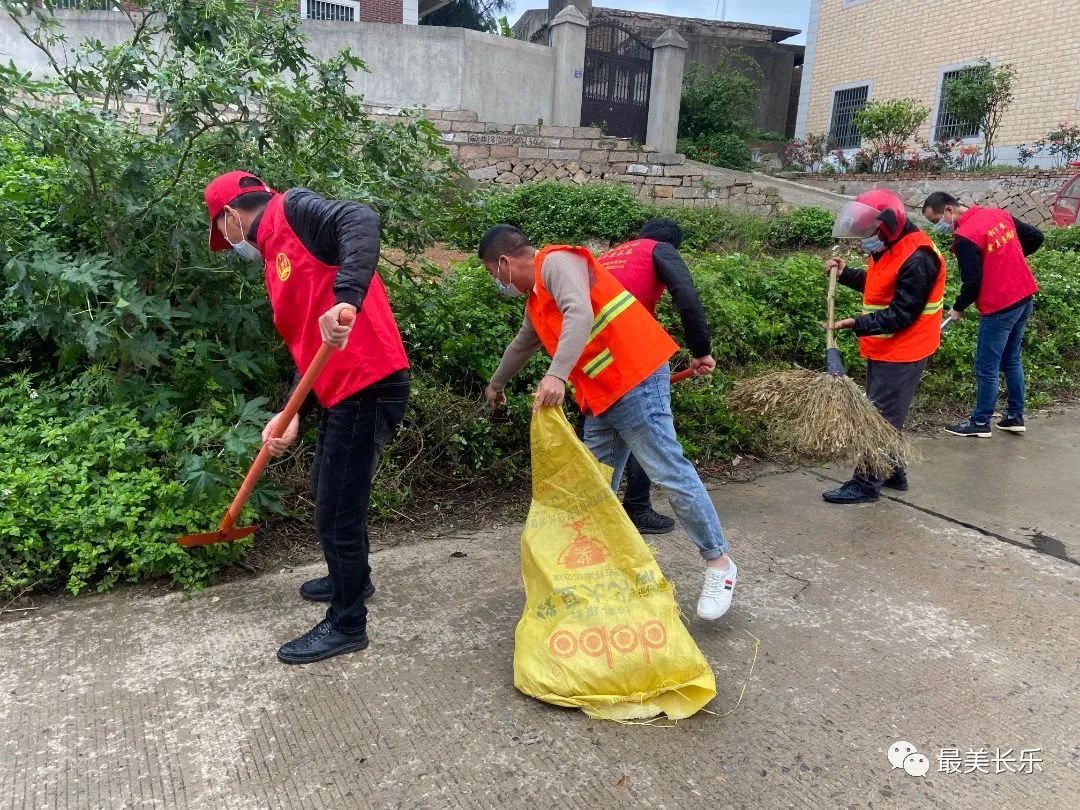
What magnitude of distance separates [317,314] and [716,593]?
5.81 feet

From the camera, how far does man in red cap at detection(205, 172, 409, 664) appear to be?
2.51 m

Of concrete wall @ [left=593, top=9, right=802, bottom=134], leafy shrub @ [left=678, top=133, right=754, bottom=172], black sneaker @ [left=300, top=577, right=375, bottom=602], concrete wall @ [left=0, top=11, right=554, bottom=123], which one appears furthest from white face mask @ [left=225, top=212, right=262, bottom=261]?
concrete wall @ [left=593, top=9, right=802, bottom=134]

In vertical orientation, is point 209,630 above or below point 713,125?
below

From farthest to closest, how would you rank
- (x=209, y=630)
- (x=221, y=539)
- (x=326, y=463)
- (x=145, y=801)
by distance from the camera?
(x=221, y=539), (x=209, y=630), (x=326, y=463), (x=145, y=801)

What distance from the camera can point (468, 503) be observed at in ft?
13.5

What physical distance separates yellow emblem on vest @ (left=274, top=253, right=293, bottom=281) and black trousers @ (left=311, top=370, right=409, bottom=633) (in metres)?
0.45

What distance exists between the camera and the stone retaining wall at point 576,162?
38.1 feet

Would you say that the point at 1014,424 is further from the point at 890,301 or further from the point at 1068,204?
the point at 1068,204

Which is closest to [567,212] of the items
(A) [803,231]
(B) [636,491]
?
(A) [803,231]

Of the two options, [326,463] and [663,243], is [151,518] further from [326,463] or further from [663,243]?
[663,243]

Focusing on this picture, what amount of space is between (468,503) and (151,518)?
1.53 meters

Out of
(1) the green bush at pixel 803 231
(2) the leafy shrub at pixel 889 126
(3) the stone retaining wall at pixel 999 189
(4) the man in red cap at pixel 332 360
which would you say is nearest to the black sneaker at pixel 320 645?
(4) the man in red cap at pixel 332 360

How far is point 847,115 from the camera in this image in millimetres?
19516

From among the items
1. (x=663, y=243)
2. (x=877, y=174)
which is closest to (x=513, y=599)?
(x=663, y=243)
